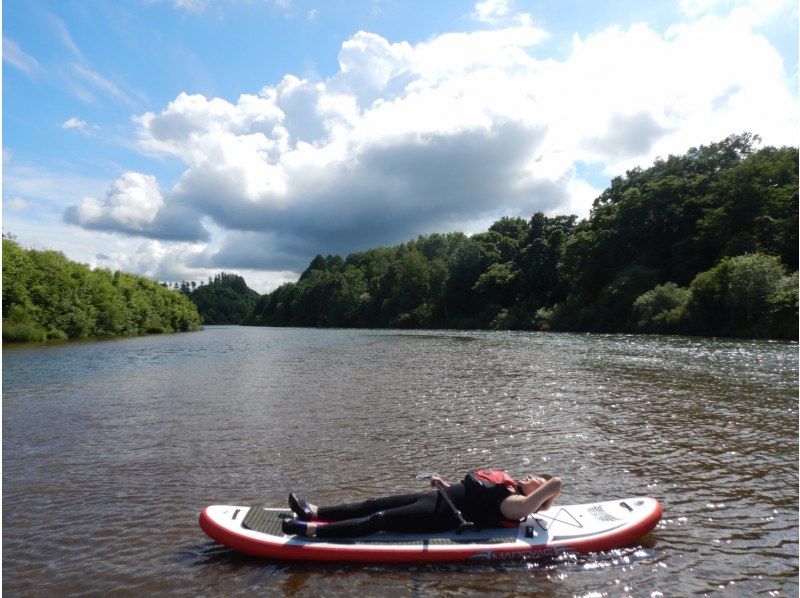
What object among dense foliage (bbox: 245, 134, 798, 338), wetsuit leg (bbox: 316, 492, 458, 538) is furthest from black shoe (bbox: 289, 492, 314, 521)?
dense foliage (bbox: 245, 134, 798, 338)

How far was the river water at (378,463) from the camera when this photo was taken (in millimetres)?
5762

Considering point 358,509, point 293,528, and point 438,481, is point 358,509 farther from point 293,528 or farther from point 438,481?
point 438,481

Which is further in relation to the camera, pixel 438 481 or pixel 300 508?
pixel 438 481

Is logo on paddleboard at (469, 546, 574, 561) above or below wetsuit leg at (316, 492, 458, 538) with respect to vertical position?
below

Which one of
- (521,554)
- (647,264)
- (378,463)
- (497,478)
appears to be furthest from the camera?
(647,264)

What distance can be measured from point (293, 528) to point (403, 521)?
1309mm

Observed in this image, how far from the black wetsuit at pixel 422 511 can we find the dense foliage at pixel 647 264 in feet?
129

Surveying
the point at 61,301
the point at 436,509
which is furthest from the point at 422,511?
the point at 61,301

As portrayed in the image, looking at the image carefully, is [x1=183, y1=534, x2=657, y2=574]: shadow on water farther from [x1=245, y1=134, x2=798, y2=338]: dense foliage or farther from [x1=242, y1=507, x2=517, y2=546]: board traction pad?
[x1=245, y1=134, x2=798, y2=338]: dense foliage

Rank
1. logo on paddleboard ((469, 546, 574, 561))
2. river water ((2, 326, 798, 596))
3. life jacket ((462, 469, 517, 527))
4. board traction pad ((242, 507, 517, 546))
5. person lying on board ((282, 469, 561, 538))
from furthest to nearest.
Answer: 1. life jacket ((462, 469, 517, 527))
2. person lying on board ((282, 469, 561, 538))
3. board traction pad ((242, 507, 517, 546))
4. logo on paddleboard ((469, 546, 574, 561))
5. river water ((2, 326, 798, 596))

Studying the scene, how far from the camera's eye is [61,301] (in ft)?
166

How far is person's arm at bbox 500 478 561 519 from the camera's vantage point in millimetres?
6320

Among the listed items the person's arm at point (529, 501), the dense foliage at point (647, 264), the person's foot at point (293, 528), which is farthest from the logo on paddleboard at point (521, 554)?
the dense foliage at point (647, 264)

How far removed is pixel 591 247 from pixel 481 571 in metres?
73.7
